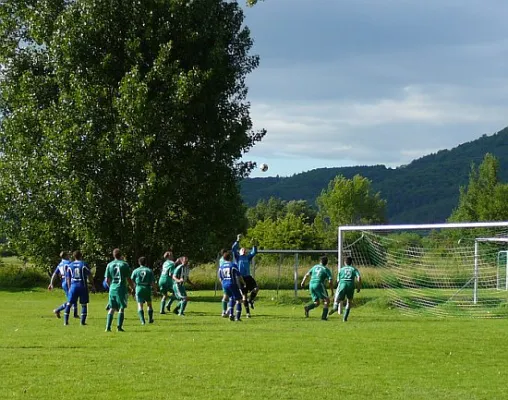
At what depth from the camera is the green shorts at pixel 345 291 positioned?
2359 centimetres

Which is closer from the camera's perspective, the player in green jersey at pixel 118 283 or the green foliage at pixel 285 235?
the player in green jersey at pixel 118 283

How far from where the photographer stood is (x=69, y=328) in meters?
20.5

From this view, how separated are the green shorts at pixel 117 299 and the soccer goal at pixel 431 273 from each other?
11.2m

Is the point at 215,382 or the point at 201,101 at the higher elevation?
the point at 201,101

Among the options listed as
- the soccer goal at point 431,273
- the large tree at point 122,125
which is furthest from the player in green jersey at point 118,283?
the large tree at point 122,125

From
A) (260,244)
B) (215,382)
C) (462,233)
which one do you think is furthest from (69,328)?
(260,244)

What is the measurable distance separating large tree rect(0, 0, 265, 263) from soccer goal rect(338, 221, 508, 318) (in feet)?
27.1

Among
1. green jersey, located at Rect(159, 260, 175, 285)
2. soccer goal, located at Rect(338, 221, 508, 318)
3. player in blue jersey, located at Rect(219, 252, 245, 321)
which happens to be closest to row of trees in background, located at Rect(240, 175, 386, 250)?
soccer goal, located at Rect(338, 221, 508, 318)

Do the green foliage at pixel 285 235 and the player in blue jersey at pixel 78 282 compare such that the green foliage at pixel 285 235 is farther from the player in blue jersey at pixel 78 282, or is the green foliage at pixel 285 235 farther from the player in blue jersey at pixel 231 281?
the player in blue jersey at pixel 78 282

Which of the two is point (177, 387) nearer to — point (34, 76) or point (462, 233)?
point (34, 76)

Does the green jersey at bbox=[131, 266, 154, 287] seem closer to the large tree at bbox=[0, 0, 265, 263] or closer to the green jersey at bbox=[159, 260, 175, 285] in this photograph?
the green jersey at bbox=[159, 260, 175, 285]

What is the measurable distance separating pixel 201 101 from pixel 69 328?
19.1 metres

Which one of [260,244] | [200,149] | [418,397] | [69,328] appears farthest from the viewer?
[260,244]

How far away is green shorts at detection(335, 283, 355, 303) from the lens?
23.6m
